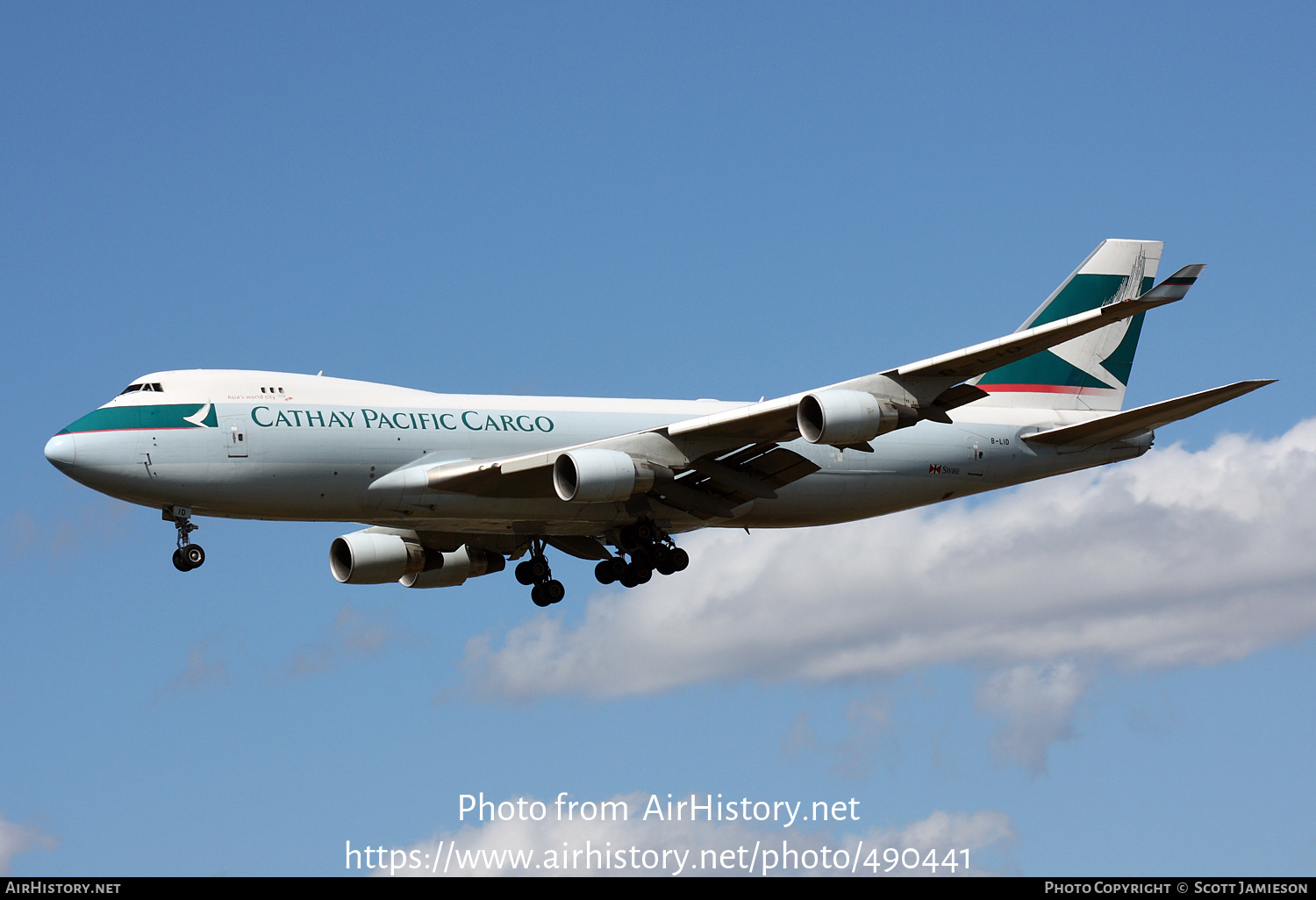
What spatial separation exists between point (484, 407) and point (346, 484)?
4.77 meters

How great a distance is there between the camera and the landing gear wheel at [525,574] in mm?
47750

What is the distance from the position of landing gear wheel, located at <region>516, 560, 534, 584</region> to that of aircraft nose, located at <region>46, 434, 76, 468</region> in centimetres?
1409

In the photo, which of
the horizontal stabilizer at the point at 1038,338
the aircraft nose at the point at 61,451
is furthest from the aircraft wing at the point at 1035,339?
the aircraft nose at the point at 61,451

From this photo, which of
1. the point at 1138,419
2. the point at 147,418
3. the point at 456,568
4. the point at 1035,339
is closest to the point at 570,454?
the point at 456,568

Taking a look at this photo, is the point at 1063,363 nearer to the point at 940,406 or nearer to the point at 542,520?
the point at 940,406

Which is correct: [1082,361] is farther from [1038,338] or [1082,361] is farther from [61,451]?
[61,451]

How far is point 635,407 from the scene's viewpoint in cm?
4516

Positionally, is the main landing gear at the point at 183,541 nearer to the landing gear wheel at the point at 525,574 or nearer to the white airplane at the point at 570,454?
the white airplane at the point at 570,454

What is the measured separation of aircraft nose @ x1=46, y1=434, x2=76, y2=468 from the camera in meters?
38.8

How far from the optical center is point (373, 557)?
47438 mm

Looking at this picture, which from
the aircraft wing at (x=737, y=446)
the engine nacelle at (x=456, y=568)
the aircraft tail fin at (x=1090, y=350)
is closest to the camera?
the aircraft wing at (x=737, y=446)

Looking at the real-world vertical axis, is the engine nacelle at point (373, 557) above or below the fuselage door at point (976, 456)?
below

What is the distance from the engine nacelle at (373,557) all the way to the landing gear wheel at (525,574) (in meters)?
2.91
